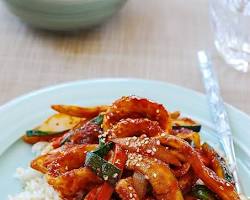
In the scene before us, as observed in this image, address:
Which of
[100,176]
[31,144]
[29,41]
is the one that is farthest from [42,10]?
[100,176]

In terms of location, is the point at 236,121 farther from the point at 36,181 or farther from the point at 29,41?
the point at 29,41

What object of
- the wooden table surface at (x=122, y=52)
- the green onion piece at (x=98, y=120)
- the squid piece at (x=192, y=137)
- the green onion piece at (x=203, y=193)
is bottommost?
the green onion piece at (x=203, y=193)

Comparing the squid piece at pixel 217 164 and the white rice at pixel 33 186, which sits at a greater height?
the squid piece at pixel 217 164

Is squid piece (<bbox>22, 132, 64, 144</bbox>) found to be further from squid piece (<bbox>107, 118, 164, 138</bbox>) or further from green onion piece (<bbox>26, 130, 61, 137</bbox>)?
squid piece (<bbox>107, 118, 164, 138</bbox>)

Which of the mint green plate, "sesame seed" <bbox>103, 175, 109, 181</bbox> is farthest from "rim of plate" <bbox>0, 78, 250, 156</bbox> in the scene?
"sesame seed" <bbox>103, 175, 109, 181</bbox>

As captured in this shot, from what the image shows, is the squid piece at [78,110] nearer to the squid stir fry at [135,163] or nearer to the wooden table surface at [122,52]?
the squid stir fry at [135,163]

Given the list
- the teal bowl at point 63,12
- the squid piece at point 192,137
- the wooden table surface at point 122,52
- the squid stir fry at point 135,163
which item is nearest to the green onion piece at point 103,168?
the squid stir fry at point 135,163
